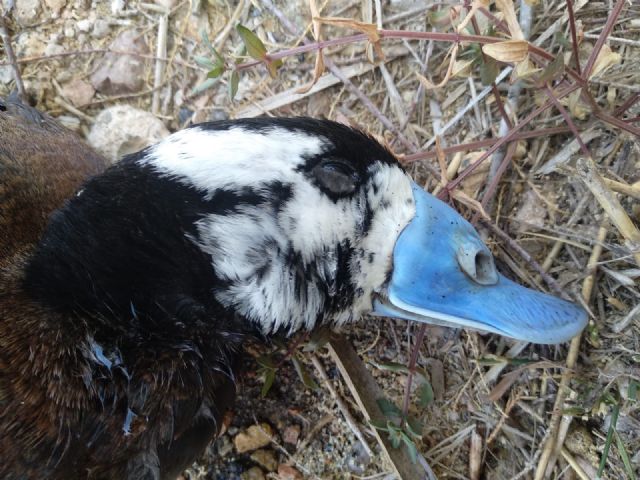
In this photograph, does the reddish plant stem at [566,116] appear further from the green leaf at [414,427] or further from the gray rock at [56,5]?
the gray rock at [56,5]

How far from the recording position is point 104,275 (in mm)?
1132

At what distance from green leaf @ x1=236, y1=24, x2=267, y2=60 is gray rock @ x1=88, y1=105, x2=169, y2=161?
75 centimetres

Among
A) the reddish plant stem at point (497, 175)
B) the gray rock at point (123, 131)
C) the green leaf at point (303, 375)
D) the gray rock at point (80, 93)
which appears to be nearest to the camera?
the reddish plant stem at point (497, 175)

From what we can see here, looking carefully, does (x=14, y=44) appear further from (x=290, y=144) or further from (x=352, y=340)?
(x=352, y=340)

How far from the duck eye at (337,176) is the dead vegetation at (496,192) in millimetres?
286

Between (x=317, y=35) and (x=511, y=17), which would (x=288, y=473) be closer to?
(x=317, y=35)

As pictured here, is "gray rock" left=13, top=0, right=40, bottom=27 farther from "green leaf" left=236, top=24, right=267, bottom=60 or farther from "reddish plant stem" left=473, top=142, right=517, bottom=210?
"reddish plant stem" left=473, top=142, right=517, bottom=210

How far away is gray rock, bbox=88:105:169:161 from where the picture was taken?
1.98 metres

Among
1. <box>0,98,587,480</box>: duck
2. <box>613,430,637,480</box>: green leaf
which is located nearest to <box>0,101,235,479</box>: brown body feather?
<box>0,98,587,480</box>: duck

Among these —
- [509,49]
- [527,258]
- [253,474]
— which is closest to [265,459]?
[253,474]

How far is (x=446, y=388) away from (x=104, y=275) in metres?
1.03

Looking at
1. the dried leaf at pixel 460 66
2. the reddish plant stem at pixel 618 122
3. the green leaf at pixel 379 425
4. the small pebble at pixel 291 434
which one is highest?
the dried leaf at pixel 460 66

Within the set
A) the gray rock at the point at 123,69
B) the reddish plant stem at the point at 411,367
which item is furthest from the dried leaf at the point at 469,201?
the gray rock at the point at 123,69

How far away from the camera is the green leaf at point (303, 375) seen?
162cm
